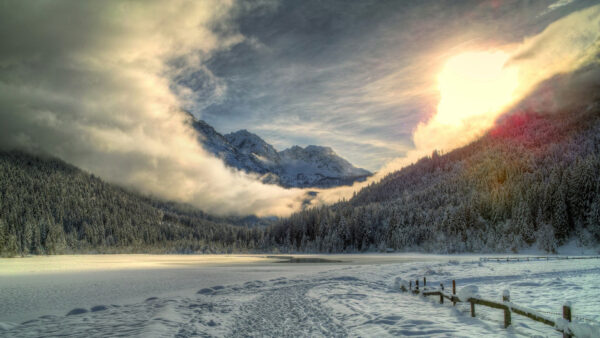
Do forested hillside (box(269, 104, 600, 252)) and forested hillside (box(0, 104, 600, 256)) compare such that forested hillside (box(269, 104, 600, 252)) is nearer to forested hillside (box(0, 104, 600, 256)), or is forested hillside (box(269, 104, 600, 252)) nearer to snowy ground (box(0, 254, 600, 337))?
forested hillside (box(0, 104, 600, 256))

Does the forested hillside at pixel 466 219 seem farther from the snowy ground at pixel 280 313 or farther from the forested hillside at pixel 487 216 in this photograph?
the snowy ground at pixel 280 313

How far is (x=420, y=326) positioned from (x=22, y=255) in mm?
181598

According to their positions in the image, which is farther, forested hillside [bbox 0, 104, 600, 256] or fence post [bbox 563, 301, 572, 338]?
forested hillside [bbox 0, 104, 600, 256]

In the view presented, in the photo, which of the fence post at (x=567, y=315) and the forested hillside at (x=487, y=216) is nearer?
the fence post at (x=567, y=315)

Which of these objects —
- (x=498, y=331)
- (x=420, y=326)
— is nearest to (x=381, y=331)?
(x=420, y=326)

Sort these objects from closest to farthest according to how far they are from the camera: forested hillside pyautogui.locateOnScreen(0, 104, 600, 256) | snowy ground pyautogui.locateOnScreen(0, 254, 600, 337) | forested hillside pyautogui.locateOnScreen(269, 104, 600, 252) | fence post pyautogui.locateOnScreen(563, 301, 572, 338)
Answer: fence post pyautogui.locateOnScreen(563, 301, 572, 338), snowy ground pyautogui.locateOnScreen(0, 254, 600, 337), forested hillside pyautogui.locateOnScreen(269, 104, 600, 252), forested hillside pyautogui.locateOnScreen(0, 104, 600, 256)

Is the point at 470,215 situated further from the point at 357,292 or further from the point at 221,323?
the point at 221,323

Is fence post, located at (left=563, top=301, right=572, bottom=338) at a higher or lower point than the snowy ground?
higher

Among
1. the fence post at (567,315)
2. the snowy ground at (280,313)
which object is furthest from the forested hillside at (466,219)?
the fence post at (567,315)

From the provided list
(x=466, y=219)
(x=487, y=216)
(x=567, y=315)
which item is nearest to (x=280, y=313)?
(x=567, y=315)

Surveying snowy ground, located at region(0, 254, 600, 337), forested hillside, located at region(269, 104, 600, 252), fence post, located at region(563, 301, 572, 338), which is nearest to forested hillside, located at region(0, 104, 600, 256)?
forested hillside, located at region(269, 104, 600, 252)

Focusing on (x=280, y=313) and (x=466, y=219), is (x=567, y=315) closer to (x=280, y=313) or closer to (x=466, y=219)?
(x=280, y=313)

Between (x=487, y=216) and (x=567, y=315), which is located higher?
(x=487, y=216)

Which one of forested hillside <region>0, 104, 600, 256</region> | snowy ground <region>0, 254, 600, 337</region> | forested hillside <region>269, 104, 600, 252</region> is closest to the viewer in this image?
snowy ground <region>0, 254, 600, 337</region>
